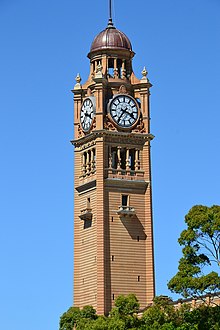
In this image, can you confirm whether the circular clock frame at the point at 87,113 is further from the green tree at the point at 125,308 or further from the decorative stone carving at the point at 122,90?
the green tree at the point at 125,308

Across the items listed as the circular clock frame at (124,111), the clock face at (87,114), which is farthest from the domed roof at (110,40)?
the clock face at (87,114)

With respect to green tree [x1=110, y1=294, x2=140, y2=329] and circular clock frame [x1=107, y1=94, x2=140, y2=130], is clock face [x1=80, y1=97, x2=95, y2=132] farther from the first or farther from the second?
green tree [x1=110, y1=294, x2=140, y2=329]

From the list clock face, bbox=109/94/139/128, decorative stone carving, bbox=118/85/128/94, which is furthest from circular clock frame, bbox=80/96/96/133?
decorative stone carving, bbox=118/85/128/94

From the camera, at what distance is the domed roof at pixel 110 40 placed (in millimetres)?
174625

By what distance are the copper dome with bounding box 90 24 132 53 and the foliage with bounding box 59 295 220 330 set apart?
34902 mm

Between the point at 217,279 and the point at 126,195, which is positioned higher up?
the point at 126,195

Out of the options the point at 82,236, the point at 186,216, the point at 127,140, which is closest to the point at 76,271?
the point at 82,236

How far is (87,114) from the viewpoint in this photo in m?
172

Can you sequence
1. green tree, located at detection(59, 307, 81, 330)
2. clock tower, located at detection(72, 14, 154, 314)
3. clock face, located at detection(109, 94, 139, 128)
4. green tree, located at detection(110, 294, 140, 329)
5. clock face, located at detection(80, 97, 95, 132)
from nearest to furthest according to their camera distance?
1. green tree, located at detection(110, 294, 140, 329)
2. green tree, located at detection(59, 307, 81, 330)
3. clock tower, located at detection(72, 14, 154, 314)
4. clock face, located at detection(109, 94, 139, 128)
5. clock face, located at detection(80, 97, 95, 132)

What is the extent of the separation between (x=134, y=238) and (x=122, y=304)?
2150 centimetres

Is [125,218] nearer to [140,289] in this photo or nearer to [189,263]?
[140,289]

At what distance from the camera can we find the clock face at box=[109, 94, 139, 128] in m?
171

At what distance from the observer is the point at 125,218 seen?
550ft

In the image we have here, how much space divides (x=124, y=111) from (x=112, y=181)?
9.38 meters
